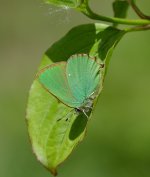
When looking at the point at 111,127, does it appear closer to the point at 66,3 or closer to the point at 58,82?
the point at 58,82

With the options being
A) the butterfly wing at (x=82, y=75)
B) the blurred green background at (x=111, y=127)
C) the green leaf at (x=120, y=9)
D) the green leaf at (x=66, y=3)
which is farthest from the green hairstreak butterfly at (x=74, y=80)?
the blurred green background at (x=111, y=127)

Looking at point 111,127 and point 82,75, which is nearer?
point 82,75

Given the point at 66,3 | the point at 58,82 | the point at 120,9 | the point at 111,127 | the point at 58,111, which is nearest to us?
the point at 66,3

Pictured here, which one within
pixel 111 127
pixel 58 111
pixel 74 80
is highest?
pixel 74 80

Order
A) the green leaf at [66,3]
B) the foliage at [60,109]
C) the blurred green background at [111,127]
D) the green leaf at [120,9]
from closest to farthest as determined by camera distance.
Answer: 1. the green leaf at [66,3]
2. the foliage at [60,109]
3. the green leaf at [120,9]
4. the blurred green background at [111,127]

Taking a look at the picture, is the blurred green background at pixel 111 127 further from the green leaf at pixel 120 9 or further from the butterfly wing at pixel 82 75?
the butterfly wing at pixel 82 75

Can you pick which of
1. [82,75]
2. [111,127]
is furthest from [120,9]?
[111,127]

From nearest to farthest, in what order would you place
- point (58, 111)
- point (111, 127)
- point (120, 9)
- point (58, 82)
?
point (58, 82) < point (58, 111) < point (120, 9) < point (111, 127)
